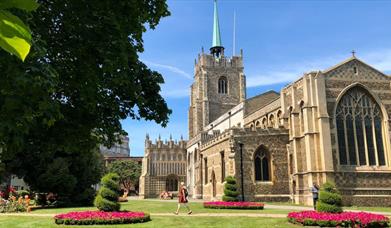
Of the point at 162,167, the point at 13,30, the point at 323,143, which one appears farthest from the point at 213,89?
the point at 13,30

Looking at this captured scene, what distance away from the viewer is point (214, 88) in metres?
69.0

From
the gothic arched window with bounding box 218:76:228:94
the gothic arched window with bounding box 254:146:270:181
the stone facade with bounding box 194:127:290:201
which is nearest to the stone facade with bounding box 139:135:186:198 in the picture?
the gothic arched window with bounding box 218:76:228:94

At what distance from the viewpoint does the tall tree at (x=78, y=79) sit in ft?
19.3

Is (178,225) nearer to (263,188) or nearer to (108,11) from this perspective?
(108,11)

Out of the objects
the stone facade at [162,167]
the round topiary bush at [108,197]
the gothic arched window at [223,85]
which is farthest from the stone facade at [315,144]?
the gothic arched window at [223,85]

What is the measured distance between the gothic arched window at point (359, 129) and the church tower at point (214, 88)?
3519 centimetres

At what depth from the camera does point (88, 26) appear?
8484 mm

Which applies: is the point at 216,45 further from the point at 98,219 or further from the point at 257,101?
the point at 98,219

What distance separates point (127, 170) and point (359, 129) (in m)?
52.1

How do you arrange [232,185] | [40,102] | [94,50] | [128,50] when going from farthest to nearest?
[232,185], [128,50], [94,50], [40,102]

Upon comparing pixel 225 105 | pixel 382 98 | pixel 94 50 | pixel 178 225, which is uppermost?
pixel 225 105

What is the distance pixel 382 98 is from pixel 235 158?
1363cm

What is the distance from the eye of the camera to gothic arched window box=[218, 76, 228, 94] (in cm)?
6971

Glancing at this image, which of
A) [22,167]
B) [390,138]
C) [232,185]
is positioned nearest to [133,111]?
[232,185]
